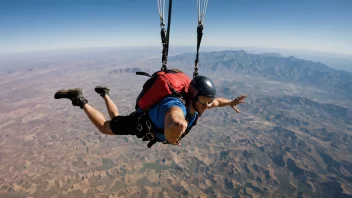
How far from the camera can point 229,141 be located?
16938cm

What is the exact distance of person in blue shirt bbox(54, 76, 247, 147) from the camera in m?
2.37

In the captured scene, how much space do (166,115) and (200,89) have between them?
44.5 inches

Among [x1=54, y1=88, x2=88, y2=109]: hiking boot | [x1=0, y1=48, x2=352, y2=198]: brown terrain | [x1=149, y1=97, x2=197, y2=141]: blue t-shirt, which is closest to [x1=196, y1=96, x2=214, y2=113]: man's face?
[x1=149, y1=97, x2=197, y2=141]: blue t-shirt

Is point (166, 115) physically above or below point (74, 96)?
above

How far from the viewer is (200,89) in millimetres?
3625

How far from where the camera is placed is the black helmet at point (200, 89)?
363cm

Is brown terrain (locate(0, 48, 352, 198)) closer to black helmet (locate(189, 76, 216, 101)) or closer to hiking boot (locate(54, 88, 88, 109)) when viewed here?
hiking boot (locate(54, 88, 88, 109))

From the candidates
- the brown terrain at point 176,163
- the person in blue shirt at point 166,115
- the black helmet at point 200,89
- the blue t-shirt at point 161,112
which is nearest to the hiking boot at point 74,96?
the person in blue shirt at point 166,115

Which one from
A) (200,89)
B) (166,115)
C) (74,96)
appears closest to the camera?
(166,115)

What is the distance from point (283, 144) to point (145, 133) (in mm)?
187676

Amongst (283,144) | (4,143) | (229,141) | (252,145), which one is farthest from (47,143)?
(283,144)

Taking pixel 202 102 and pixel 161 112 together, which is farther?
pixel 202 102

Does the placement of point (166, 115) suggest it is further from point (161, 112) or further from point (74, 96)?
point (74, 96)

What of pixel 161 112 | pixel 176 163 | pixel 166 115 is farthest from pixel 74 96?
pixel 176 163
